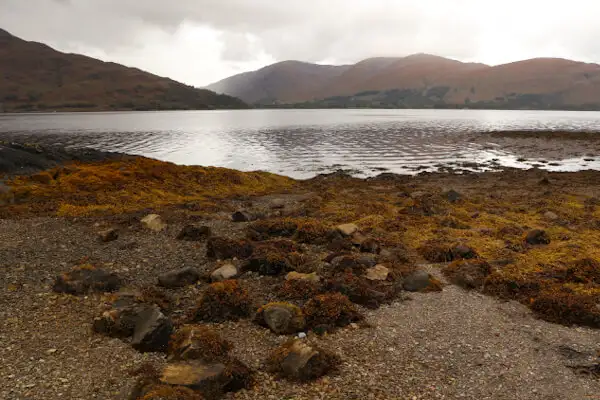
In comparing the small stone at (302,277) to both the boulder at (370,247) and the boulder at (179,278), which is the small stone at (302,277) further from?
the boulder at (370,247)

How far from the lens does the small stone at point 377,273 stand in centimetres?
1629

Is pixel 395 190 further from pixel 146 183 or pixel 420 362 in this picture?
pixel 420 362

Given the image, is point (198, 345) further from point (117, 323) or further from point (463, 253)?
point (463, 253)

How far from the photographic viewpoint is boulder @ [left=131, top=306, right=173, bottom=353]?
1127 centimetres

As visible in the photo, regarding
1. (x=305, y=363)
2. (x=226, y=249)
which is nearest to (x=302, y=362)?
(x=305, y=363)

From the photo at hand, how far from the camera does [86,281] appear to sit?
47.8ft

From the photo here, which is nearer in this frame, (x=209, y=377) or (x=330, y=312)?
(x=209, y=377)

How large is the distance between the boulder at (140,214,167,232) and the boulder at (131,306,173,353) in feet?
32.8

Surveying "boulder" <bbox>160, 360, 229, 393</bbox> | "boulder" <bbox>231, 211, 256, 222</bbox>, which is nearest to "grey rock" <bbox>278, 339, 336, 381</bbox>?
"boulder" <bbox>160, 360, 229, 393</bbox>

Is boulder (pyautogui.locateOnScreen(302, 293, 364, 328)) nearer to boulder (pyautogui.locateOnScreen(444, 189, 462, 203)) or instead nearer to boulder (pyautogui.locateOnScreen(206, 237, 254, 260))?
boulder (pyautogui.locateOnScreen(206, 237, 254, 260))

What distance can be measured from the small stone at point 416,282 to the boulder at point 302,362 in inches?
232

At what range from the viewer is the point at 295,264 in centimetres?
1758

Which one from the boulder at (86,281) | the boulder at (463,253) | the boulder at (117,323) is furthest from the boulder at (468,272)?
the boulder at (86,281)

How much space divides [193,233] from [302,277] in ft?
23.6
